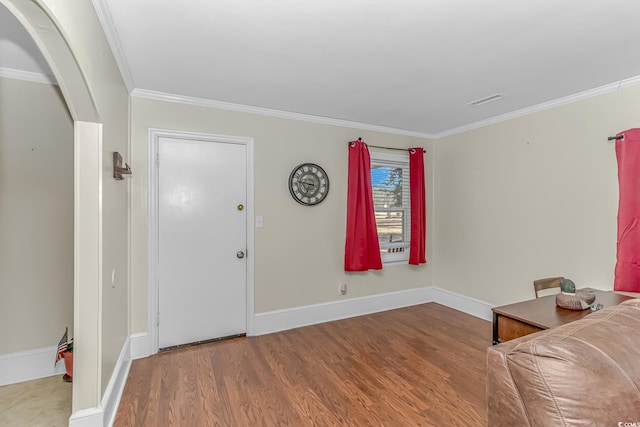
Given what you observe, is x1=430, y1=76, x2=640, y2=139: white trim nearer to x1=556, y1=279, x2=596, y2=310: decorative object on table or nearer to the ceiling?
the ceiling

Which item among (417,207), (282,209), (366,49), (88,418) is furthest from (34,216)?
(417,207)

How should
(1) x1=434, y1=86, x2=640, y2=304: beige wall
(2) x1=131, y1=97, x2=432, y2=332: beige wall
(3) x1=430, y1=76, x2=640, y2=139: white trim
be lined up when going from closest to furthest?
(3) x1=430, y1=76, x2=640, y2=139: white trim, (1) x1=434, y1=86, x2=640, y2=304: beige wall, (2) x1=131, y1=97, x2=432, y2=332: beige wall

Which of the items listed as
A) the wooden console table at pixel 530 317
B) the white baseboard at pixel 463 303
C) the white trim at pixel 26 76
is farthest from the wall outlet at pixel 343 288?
the white trim at pixel 26 76

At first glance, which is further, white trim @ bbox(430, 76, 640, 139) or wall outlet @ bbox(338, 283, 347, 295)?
wall outlet @ bbox(338, 283, 347, 295)

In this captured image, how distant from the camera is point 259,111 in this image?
3.19 m

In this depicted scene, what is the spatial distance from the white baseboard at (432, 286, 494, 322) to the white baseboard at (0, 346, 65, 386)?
4187 millimetres

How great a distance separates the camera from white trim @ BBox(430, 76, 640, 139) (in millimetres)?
2504

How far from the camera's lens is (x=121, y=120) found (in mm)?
2316

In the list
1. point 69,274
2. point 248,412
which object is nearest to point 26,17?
point 69,274

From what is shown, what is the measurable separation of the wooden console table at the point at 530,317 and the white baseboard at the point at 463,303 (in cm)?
143

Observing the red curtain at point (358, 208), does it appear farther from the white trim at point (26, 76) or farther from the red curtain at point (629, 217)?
the white trim at point (26, 76)

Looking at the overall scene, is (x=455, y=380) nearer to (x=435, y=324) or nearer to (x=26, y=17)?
(x=435, y=324)

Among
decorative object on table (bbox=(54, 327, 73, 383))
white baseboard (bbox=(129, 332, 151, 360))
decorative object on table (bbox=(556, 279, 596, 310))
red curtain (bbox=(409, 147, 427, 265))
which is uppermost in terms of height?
red curtain (bbox=(409, 147, 427, 265))

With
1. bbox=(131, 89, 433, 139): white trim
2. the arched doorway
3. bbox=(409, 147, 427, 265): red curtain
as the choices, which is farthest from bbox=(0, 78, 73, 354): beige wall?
bbox=(409, 147, 427, 265): red curtain
